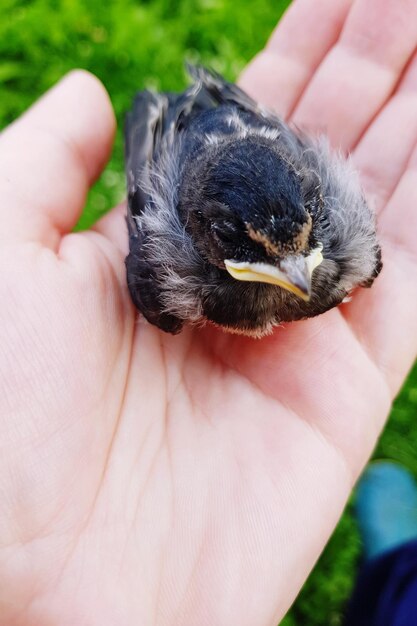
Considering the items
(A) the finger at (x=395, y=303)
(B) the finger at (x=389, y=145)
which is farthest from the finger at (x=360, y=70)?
(A) the finger at (x=395, y=303)

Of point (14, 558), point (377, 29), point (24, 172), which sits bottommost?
point (14, 558)

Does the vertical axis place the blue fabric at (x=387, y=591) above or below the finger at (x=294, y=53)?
below

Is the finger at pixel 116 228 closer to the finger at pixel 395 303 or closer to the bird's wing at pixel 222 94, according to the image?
the bird's wing at pixel 222 94

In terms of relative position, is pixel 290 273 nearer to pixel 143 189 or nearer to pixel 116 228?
pixel 143 189

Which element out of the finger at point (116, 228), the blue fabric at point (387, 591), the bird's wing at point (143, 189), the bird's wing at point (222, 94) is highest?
the bird's wing at point (222, 94)

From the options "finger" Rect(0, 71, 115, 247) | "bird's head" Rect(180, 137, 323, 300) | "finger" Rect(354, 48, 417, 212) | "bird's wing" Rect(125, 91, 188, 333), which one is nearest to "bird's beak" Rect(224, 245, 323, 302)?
"bird's head" Rect(180, 137, 323, 300)

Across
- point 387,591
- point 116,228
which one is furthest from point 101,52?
point 387,591

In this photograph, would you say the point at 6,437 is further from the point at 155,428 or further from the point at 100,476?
the point at 155,428

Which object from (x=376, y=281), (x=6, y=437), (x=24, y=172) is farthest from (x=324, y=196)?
(x=6, y=437)
